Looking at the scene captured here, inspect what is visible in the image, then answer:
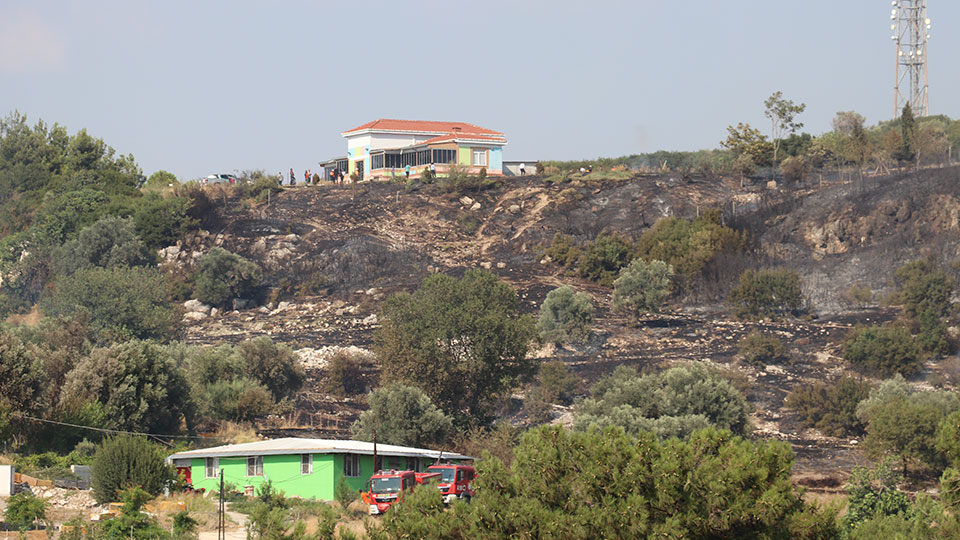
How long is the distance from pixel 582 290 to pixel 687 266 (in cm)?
555

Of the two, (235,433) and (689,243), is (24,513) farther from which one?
(689,243)

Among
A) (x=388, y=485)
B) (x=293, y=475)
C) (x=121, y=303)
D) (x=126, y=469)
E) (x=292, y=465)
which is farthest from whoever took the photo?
(x=121, y=303)

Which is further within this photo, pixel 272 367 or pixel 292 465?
pixel 272 367

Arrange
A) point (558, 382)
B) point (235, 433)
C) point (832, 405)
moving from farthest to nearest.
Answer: point (558, 382)
point (832, 405)
point (235, 433)

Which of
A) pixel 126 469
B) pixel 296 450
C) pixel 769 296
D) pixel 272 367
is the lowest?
pixel 126 469

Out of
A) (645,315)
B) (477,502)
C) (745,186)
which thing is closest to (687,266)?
(645,315)

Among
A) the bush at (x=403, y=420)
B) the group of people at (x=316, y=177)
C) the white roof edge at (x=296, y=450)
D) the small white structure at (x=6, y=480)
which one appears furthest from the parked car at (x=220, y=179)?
the small white structure at (x=6, y=480)

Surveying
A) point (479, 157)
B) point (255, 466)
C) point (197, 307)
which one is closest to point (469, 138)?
point (479, 157)

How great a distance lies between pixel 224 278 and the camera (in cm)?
7000

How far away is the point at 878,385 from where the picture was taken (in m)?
49.5

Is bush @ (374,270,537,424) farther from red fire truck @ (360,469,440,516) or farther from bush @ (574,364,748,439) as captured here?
red fire truck @ (360,469,440,516)

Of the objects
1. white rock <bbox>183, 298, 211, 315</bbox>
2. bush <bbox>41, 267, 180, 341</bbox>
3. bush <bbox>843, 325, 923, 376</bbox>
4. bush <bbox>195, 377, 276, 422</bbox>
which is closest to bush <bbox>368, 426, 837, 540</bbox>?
bush <bbox>195, 377, 276, 422</bbox>

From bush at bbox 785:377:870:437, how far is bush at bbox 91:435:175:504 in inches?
957

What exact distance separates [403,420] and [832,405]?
16263 mm
